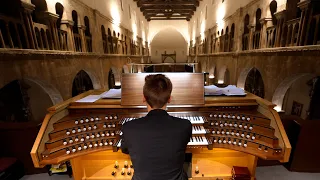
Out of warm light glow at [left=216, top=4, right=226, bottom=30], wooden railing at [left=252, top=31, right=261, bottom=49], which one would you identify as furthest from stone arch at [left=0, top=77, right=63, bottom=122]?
warm light glow at [left=216, top=4, right=226, bottom=30]

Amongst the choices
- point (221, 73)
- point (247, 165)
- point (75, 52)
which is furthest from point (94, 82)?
point (221, 73)

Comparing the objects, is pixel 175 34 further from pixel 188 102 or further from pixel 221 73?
pixel 188 102

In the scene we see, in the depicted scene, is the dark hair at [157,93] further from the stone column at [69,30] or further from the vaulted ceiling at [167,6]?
the vaulted ceiling at [167,6]

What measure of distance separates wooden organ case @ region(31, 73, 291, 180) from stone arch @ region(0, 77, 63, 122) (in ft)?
10.9

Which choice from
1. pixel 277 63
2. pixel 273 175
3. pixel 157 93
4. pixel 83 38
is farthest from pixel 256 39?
pixel 83 38

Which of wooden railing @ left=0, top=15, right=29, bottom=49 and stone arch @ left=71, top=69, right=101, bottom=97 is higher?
wooden railing @ left=0, top=15, right=29, bottom=49

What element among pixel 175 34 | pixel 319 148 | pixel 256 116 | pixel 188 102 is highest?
pixel 175 34

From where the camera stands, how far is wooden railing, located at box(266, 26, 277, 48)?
5032 mm

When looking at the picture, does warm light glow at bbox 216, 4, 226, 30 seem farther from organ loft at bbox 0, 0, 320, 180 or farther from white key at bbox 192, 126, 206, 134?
white key at bbox 192, 126, 206, 134

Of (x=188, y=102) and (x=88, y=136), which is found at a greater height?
(x=188, y=102)

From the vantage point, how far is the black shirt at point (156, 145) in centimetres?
137

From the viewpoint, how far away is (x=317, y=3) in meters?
3.71

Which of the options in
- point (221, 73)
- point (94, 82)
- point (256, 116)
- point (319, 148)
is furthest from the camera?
point (221, 73)

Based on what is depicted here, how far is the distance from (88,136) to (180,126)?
1853 mm
